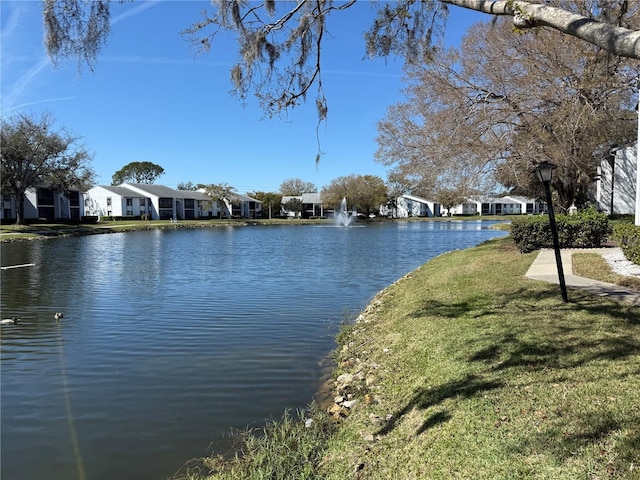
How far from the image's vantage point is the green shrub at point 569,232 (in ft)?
48.9

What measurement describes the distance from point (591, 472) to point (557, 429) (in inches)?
23.3

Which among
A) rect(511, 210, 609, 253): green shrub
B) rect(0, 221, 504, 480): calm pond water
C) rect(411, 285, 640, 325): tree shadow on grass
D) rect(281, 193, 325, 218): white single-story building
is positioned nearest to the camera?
rect(0, 221, 504, 480): calm pond water

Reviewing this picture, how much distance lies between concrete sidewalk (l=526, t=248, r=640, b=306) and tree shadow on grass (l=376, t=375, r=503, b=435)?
410 cm

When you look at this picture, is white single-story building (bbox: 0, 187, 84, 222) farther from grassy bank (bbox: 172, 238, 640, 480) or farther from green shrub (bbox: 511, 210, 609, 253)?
grassy bank (bbox: 172, 238, 640, 480)

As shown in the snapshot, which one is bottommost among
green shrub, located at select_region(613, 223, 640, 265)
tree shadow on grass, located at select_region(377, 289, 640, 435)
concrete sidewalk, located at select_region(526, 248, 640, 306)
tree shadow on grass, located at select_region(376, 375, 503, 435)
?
tree shadow on grass, located at select_region(376, 375, 503, 435)

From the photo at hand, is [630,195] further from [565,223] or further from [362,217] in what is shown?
[362,217]

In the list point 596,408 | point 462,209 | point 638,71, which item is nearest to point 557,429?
point 596,408

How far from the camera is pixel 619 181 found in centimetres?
2141

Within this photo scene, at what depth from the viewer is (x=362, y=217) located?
9656 centimetres

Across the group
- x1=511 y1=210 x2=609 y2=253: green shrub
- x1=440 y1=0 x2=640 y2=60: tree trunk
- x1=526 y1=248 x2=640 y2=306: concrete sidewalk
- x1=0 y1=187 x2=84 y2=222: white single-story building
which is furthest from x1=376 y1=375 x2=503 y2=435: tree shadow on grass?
x1=0 y1=187 x2=84 y2=222: white single-story building

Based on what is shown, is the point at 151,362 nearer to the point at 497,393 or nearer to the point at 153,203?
the point at 497,393

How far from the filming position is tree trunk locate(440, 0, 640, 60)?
356 centimetres

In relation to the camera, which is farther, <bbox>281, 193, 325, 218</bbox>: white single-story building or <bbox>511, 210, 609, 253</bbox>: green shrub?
<bbox>281, 193, 325, 218</bbox>: white single-story building

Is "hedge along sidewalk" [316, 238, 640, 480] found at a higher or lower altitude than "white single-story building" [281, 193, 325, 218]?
lower
